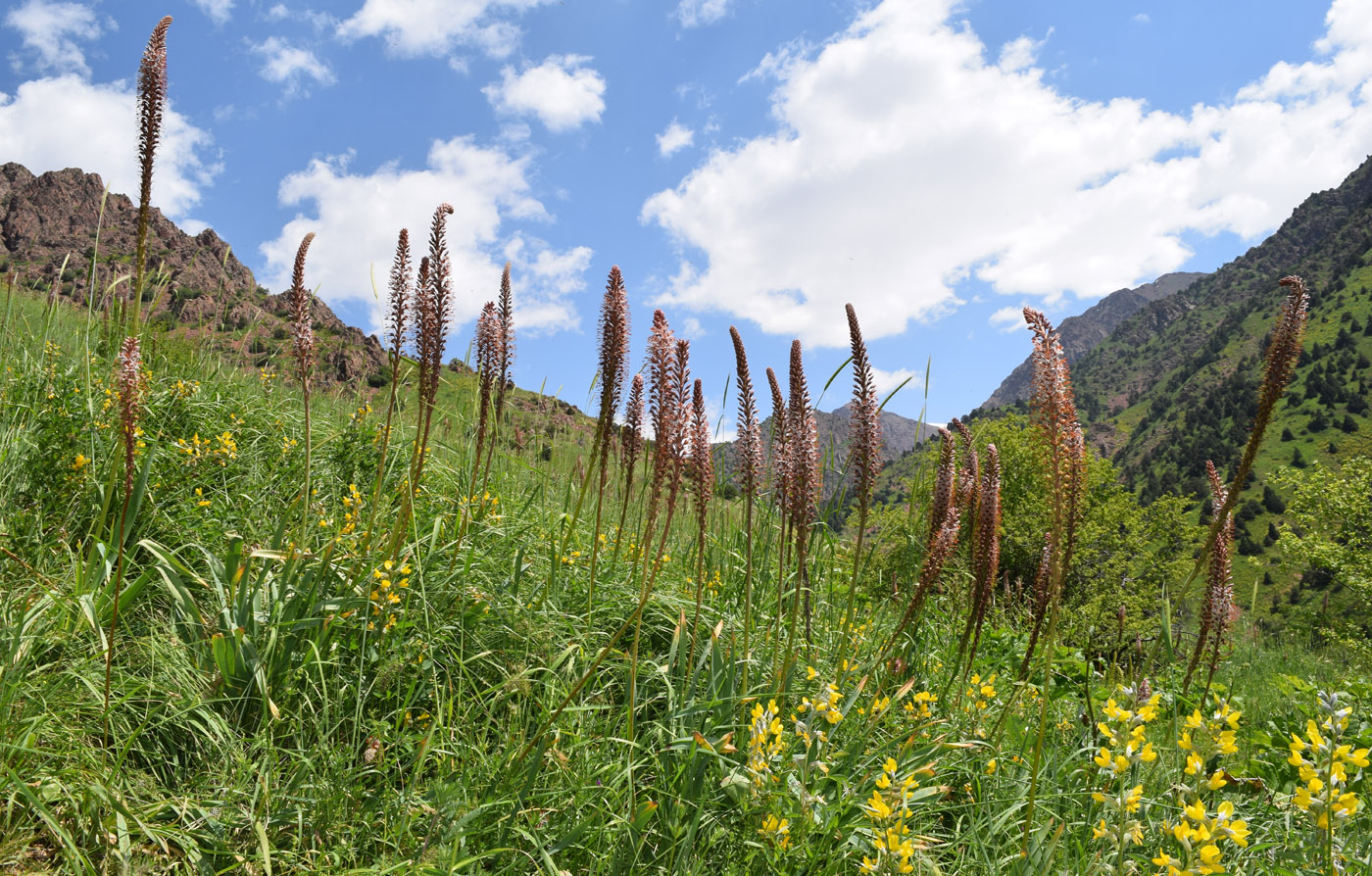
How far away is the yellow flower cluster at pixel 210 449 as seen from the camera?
456cm

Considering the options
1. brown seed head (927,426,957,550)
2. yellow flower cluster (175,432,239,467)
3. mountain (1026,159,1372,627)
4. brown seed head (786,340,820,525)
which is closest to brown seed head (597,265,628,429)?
brown seed head (786,340,820,525)

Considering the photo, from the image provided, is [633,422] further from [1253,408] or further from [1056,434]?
[1253,408]

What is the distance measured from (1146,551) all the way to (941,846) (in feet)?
119

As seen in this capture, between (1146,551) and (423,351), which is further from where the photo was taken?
(1146,551)

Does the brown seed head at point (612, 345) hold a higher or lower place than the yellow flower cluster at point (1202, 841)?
higher

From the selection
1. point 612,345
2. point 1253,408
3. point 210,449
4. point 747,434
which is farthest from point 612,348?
point 1253,408

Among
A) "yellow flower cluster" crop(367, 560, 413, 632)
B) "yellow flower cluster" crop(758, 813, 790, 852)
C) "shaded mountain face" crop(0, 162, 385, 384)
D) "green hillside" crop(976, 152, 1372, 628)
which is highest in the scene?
"green hillside" crop(976, 152, 1372, 628)

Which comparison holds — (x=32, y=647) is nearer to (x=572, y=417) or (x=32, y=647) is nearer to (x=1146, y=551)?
(x=572, y=417)

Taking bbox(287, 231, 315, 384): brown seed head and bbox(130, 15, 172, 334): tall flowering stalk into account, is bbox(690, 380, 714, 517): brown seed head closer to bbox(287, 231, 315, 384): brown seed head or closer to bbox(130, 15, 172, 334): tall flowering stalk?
bbox(287, 231, 315, 384): brown seed head

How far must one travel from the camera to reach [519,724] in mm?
3105

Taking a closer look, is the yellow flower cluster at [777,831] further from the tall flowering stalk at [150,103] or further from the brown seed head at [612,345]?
the tall flowering stalk at [150,103]

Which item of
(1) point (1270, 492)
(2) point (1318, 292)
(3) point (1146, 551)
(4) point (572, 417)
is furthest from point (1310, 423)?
(4) point (572, 417)

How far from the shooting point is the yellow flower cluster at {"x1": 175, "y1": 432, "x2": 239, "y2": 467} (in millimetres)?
4559

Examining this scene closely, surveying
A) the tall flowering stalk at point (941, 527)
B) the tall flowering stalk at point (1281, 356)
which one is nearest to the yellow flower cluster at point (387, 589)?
the tall flowering stalk at point (941, 527)
